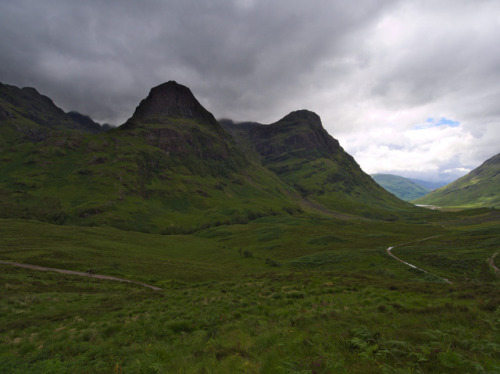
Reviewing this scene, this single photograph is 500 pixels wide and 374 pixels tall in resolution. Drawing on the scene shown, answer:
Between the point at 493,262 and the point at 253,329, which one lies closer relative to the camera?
the point at 253,329

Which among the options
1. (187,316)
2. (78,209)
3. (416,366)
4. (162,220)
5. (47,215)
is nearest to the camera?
(416,366)

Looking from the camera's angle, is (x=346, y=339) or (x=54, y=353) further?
(x=54, y=353)

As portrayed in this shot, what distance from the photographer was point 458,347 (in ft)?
29.6

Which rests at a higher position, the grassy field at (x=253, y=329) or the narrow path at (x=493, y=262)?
the grassy field at (x=253, y=329)

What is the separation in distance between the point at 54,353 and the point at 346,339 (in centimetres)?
1652

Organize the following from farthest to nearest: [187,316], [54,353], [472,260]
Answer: [472,260] → [187,316] → [54,353]

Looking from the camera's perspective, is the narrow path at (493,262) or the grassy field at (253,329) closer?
the grassy field at (253,329)

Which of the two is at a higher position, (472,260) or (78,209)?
(78,209)

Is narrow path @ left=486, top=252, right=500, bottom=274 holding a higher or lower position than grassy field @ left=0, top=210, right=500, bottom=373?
lower

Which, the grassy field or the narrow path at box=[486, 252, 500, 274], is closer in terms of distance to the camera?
the grassy field

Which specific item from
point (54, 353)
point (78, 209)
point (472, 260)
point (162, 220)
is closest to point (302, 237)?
point (472, 260)

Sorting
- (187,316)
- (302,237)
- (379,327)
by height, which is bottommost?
(302,237)

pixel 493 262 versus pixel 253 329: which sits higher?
pixel 253 329

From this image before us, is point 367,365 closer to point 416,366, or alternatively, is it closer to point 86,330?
point 416,366
